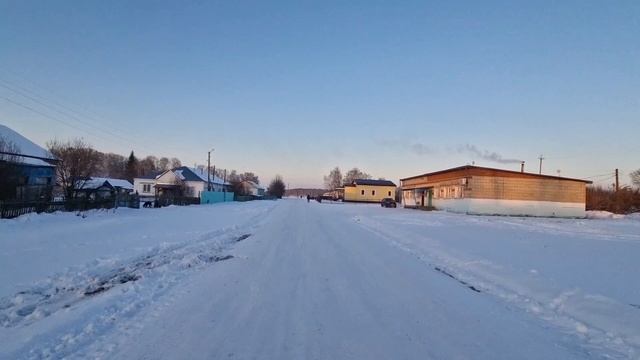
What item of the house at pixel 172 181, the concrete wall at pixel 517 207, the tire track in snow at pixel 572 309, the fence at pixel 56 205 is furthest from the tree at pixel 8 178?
the house at pixel 172 181

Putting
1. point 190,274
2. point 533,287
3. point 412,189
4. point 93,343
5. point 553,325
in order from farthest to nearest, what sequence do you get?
point 412,189
point 190,274
point 533,287
point 553,325
point 93,343

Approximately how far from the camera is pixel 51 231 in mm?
16500

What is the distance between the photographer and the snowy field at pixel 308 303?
16.4 feet

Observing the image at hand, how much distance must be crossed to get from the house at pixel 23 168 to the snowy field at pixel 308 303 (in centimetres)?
1257

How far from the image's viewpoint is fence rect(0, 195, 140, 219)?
19047mm

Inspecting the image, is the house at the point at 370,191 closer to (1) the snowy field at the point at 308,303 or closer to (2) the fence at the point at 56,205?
(2) the fence at the point at 56,205

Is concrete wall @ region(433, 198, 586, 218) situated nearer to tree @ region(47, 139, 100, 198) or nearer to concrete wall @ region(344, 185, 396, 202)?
tree @ region(47, 139, 100, 198)

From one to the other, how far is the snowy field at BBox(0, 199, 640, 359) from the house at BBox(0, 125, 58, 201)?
12.6m

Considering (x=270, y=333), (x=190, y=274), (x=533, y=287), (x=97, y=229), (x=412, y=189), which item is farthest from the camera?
(x=412, y=189)

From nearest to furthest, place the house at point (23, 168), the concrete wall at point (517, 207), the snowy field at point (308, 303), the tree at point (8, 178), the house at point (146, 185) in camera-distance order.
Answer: the snowy field at point (308, 303), the tree at point (8, 178), the house at point (23, 168), the concrete wall at point (517, 207), the house at point (146, 185)

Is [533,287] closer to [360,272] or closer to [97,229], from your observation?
[360,272]

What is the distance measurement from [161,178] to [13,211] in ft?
226

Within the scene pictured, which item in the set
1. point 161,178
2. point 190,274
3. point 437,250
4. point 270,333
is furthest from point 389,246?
point 161,178

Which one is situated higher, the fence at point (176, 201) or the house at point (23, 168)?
the house at point (23, 168)
